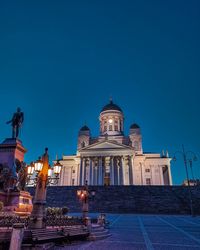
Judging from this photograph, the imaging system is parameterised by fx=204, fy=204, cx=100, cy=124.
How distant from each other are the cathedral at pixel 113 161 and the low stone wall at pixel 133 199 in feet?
61.8

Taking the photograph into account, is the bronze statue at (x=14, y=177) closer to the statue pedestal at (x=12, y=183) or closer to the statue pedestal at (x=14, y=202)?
the statue pedestal at (x=12, y=183)

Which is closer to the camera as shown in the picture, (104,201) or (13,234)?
(13,234)

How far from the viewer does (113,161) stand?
55469 mm

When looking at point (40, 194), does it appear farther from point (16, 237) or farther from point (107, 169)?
point (107, 169)

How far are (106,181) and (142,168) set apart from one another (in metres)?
12.1

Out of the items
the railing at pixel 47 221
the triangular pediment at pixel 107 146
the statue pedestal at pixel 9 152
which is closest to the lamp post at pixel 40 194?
the railing at pixel 47 221

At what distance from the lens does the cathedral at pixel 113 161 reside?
5425cm

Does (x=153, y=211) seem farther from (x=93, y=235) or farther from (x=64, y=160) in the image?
(x=64, y=160)

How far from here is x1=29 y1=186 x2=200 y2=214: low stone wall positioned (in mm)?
28594

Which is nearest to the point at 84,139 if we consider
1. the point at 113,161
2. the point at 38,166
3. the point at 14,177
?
the point at 113,161

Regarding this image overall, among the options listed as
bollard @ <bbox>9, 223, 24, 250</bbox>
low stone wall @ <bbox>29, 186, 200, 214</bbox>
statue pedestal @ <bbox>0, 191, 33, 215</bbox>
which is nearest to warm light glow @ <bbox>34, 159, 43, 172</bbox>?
bollard @ <bbox>9, 223, 24, 250</bbox>

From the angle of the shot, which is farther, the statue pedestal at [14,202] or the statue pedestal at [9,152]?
the statue pedestal at [9,152]

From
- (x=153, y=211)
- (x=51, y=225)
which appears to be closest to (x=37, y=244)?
(x=51, y=225)

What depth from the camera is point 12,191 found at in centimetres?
1050
